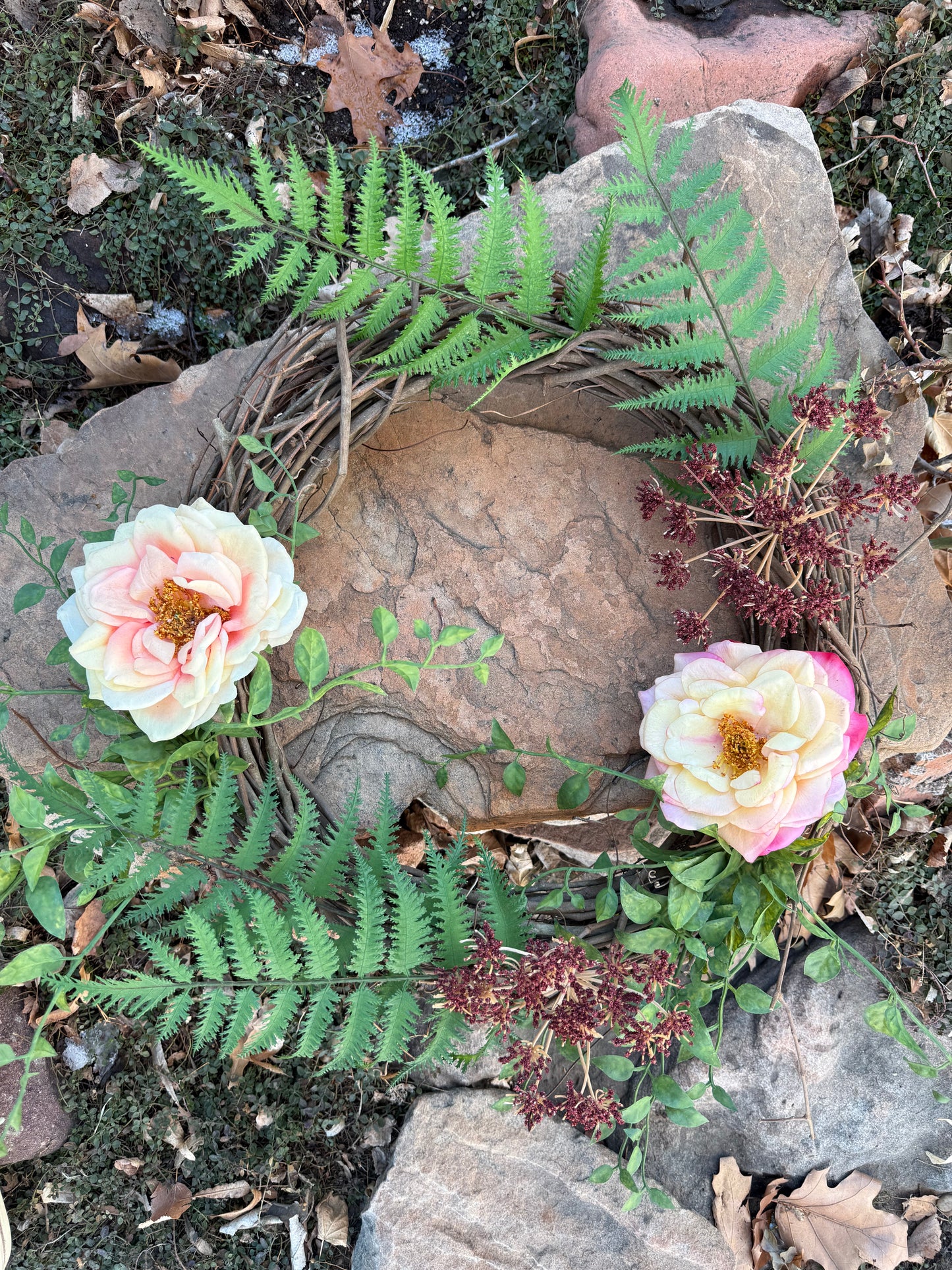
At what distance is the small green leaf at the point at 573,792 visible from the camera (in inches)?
72.6

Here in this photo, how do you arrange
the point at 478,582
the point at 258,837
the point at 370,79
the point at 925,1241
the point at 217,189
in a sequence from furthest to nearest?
the point at 370,79, the point at 925,1241, the point at 478,582, the point at 258,837, the point at 217,189

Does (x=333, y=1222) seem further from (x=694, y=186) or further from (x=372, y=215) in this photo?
(x=694, y=186)

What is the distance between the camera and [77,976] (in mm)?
2539

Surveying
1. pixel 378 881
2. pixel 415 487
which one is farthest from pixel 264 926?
pixel 415 487

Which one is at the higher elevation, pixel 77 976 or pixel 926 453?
pixel 926 453

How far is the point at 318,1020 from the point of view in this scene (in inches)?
64.6

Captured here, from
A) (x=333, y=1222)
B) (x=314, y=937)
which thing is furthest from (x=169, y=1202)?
(x=314, y=937)

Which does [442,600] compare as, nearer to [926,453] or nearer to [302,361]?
[302,361]

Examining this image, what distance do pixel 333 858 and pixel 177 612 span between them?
0.55m

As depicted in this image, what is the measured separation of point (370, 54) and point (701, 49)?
3.05 feet

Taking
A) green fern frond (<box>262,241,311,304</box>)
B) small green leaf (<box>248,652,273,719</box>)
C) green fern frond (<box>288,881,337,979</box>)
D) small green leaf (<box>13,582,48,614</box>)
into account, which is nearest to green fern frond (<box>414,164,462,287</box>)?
green fern frond (<box>262,241,311,304</box>)

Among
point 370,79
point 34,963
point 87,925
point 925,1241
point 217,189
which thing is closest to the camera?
point 34,963

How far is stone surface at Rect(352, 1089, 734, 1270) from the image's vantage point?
221 centimetres

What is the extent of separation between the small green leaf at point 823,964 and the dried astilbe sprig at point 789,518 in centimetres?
64
